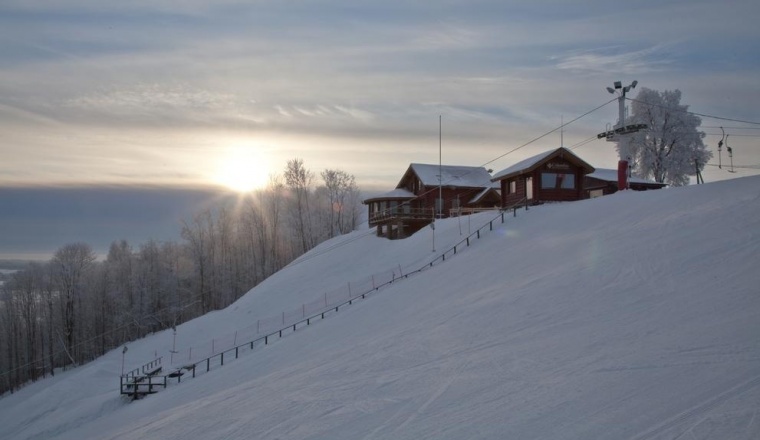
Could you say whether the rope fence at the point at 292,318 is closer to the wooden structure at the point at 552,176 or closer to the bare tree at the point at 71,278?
the wooden structure at the point at 552,176

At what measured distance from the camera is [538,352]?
1355cm

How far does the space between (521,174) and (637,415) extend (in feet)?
111

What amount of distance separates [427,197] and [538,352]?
44059mm

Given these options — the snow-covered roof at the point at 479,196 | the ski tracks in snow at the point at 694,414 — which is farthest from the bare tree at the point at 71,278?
the ski tracks in snow at the point at 694,414

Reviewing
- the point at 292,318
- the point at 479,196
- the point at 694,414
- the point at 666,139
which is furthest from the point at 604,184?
the point at 694,414

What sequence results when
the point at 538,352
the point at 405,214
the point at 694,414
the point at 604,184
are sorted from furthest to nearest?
the point at 604,184, the point at 405,214, the point at 538,352, the point at 694,414

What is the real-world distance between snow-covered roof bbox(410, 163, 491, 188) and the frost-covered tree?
13925 mm

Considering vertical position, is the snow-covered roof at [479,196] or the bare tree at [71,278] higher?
the snow-covered roof at [479,196]

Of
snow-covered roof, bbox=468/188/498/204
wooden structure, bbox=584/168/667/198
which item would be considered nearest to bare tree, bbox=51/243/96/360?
snow-covered roof, bbox=468/188/498/204

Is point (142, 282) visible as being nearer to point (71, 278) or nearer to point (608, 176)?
point (71, 278)

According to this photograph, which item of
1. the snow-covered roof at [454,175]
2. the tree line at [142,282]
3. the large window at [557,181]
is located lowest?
the tree line at [142,282]

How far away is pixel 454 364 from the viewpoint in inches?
561

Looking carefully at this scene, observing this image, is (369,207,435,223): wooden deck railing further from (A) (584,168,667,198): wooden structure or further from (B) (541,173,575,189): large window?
(A) (584,168,667,198): wooden structure

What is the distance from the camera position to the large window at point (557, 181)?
41.4 metres
